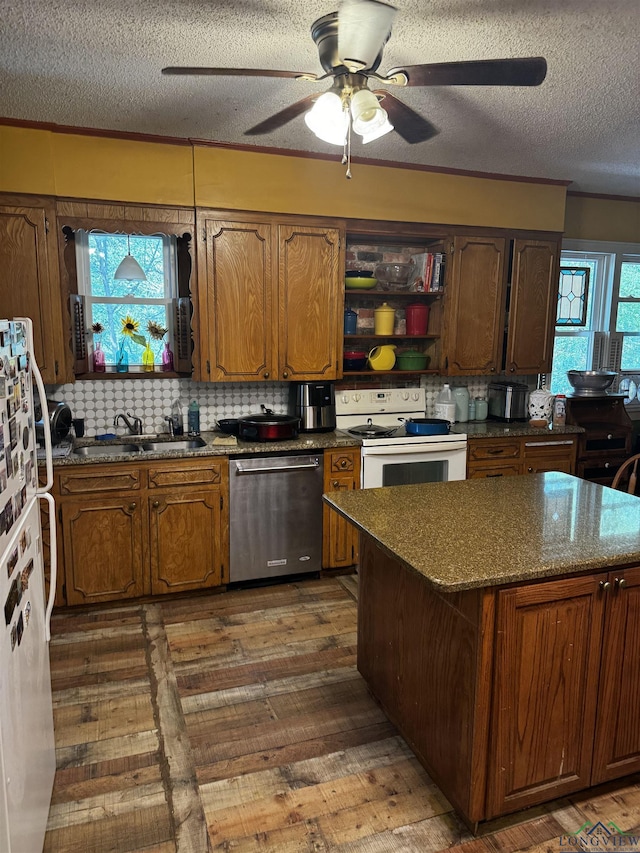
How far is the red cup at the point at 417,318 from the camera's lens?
4.04 meters

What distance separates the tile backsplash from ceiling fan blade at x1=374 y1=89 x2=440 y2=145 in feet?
6.66

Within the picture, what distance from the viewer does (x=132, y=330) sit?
3631 mm

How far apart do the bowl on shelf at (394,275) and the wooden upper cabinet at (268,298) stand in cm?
55

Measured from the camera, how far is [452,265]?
153 inches

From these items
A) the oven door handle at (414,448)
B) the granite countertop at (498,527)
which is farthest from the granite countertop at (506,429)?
the granite countertop at (498,527)

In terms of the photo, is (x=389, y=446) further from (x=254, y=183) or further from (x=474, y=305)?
(x=254, y=183)

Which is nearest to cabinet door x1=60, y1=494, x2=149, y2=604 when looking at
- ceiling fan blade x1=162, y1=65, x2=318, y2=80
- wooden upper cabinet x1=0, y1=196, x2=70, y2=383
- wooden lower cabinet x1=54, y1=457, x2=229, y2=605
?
wooden lower cabinet x1=54, y1=457, x2=229, y2=605

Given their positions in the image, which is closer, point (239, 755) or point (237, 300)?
point (239, 755)

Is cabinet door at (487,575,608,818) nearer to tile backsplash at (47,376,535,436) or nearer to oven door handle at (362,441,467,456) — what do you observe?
oven door handle at (362,441,467,456)

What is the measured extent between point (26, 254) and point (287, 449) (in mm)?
1746

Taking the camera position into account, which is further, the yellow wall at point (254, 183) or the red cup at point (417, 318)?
the red cup at point (417, 318)

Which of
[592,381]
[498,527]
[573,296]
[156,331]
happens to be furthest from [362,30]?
[573,296]

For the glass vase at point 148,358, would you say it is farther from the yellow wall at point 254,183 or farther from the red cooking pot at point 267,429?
the yellow wall at point 254,183

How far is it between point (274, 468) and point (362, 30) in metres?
2.23
